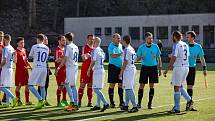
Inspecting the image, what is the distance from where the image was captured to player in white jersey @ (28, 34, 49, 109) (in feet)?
51.7

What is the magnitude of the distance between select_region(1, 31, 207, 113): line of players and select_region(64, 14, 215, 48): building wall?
176ft

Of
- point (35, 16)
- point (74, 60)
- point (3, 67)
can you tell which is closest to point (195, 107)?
point (74, 60)

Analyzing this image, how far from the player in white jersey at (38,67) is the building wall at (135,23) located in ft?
179

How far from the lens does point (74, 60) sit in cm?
1541

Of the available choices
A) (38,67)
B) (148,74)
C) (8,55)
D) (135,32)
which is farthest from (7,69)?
(135,32)

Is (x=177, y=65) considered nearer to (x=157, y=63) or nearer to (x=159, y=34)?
(x=157, y=63)

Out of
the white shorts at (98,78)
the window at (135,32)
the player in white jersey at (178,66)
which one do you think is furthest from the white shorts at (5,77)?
the window at (135,32)

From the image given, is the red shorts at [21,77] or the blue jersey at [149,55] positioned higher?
the blue jersey at [149,55]

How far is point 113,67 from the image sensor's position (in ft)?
52.5

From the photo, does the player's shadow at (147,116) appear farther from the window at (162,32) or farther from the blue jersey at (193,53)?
the window at (162,32)

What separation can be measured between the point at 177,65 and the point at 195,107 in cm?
211

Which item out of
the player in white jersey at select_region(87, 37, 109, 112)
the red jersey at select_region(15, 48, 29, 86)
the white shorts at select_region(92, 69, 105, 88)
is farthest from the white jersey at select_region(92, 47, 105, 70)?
the red jersey at select_region(15, 48, 29, 86)

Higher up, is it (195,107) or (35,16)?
(35,16)

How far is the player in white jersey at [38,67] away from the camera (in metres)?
15.8
